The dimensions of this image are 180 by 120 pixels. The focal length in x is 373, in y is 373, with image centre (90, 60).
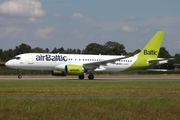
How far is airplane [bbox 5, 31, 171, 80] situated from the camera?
1805 inches

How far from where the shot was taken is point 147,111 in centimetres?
1452

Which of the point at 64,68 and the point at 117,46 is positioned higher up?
the point at 117,46

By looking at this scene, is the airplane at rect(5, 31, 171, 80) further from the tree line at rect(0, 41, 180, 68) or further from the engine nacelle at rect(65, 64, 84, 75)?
the tree line at rect(0, 41, 180, 68)

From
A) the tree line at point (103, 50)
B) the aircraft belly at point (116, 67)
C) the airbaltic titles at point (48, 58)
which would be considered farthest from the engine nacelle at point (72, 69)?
the tree line at point (103, 50)

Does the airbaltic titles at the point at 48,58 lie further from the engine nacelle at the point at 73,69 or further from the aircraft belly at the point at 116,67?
the aircraft belly at the point at 116,67

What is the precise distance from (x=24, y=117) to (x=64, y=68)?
108 ft

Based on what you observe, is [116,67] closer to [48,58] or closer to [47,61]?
[48,58]

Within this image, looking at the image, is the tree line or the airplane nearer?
the airplane

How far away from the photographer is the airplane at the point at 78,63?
45.8 m

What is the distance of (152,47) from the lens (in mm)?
53938

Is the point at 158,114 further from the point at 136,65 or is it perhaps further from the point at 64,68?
the point at 136,65

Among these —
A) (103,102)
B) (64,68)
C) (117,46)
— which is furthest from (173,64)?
(103,102)

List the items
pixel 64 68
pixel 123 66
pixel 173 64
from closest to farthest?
pixel 64 68
pixel 123 66
pixel 173 64

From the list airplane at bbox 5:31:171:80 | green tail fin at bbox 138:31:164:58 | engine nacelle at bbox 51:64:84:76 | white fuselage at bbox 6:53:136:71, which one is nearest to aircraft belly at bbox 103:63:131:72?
airplane at bbox 5:31:171:80
